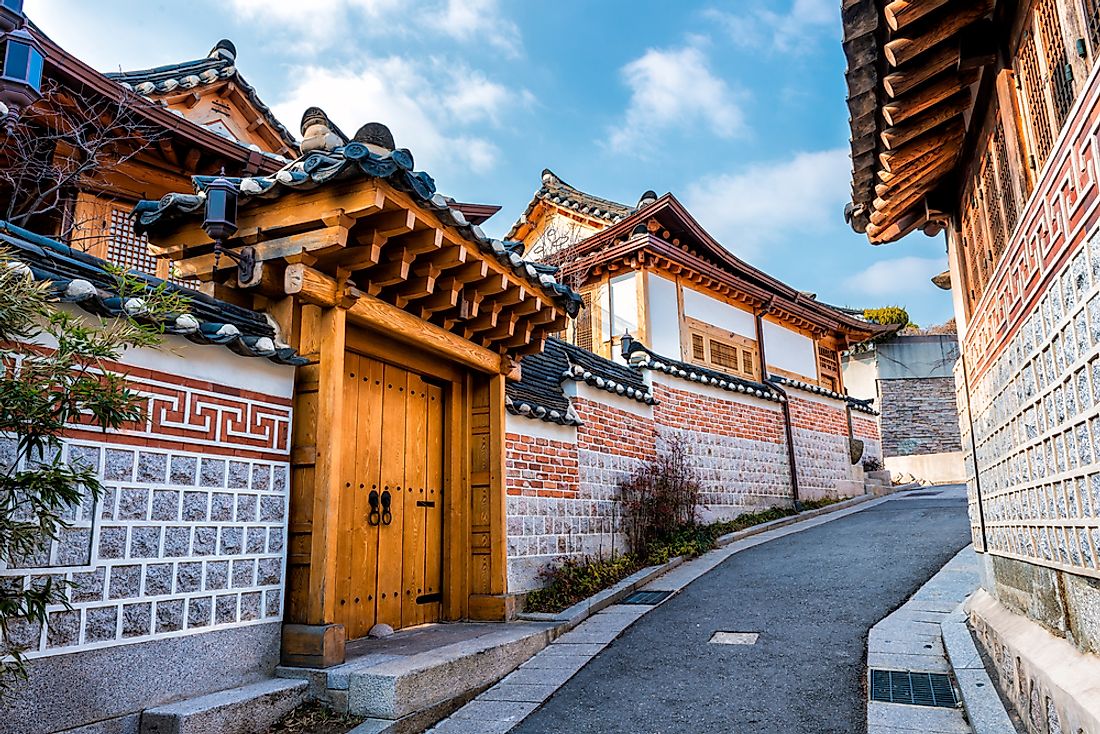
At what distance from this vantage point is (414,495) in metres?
6.30

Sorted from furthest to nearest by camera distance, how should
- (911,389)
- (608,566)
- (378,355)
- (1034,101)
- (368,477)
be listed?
(911,389) < (608,566) < (378,355) < (368,477) < (1034,101)

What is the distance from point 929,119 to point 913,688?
3645 millimetres

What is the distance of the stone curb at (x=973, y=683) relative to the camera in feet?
12.6

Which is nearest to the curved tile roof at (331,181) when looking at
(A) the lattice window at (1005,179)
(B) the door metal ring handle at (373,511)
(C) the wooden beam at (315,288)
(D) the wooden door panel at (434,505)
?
(C) the wooden beam at (315,288)

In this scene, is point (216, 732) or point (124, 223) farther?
point (124, 223)

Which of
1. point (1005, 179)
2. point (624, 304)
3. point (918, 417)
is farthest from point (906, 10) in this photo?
point (918, 417)

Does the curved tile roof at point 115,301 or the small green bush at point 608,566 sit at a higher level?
the curved tile roof at point 115,301

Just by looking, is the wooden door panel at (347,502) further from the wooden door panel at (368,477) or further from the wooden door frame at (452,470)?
the wooden door frame at (452,470)

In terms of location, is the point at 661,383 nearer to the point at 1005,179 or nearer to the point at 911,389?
the point at 1005,179

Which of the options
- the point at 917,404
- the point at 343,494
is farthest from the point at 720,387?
the point at 917,404

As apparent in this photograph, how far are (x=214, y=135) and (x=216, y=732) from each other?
6.55 meters

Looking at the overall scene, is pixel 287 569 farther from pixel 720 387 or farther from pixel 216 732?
pixel 720 387

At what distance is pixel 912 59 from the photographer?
4.00 m

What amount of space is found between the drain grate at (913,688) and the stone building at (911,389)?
2161cm
